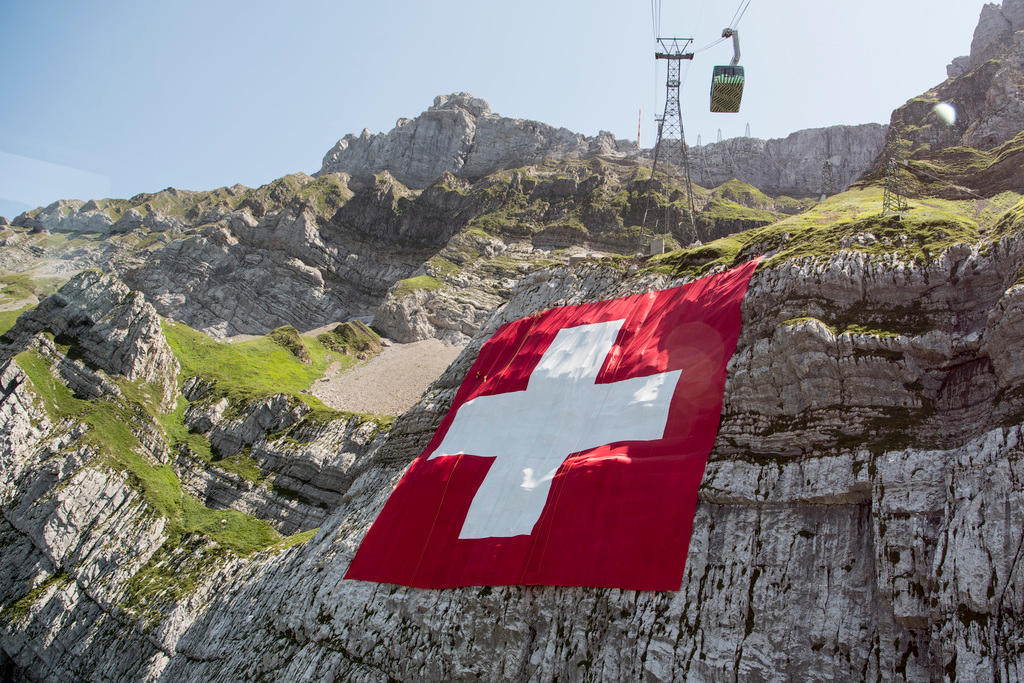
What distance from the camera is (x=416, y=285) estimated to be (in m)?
105

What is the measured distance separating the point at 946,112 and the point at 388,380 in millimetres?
72587

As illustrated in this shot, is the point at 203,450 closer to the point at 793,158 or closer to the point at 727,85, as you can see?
the point at 727,85

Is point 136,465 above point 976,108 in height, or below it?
below

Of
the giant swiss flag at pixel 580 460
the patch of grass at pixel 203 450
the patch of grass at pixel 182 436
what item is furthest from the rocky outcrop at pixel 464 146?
the giant swiss flag at pixel 580 460

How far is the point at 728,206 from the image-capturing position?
409ft

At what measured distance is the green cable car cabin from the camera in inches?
1415

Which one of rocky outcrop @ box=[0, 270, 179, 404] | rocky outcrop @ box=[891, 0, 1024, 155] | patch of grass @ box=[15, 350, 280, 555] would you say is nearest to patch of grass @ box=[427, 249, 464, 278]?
rocky outcrop @ box=[0, 270, 179, 404]

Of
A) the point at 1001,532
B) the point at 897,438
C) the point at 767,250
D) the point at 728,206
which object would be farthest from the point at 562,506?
the point at 728,206

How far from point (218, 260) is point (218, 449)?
80.3 m

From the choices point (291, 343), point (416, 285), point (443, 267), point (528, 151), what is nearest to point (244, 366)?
point (291, 343)

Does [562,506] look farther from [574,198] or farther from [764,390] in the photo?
[574,198]

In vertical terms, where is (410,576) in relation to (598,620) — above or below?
below

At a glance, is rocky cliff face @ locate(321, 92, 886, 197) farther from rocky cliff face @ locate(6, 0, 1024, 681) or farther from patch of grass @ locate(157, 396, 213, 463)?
patch of grass @ locate(157, 396, 213, 463)

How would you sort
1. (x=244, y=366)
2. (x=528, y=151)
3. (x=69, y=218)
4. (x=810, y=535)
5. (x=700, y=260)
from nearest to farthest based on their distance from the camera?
(x=810, y=535) → (x=700, y=260) → (x=244, y=366) → (x=69, y=218) → (x=528, y=151)
